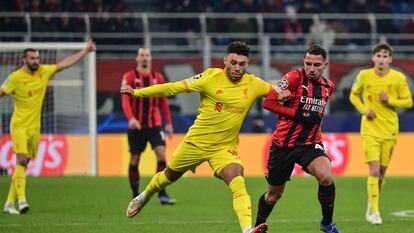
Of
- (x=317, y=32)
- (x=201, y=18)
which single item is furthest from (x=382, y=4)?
(x=201, y=18)

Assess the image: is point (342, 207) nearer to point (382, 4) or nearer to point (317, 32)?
point (317, 32)

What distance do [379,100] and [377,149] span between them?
2.25 feet

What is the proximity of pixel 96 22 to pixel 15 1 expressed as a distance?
2.57 metres

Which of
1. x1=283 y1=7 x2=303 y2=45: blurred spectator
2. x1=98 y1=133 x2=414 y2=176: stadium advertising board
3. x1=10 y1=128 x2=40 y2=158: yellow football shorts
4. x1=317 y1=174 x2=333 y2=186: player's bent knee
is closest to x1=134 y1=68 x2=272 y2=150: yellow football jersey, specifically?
x1=317 y1=174 x2=333 y2=186: player's bent knee

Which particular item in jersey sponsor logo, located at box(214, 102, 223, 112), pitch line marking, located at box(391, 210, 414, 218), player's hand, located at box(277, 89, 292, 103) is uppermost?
player's hand, located at box(277, 89, 292, 103)

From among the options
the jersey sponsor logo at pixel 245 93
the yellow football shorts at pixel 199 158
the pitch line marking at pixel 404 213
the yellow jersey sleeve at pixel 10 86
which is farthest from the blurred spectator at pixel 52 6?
the jersey sponsor logo at pixel 245 93

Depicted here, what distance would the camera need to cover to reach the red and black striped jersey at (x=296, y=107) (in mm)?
10000

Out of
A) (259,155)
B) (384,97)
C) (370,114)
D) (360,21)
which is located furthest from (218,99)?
(360,21)

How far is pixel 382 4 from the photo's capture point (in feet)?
91.0

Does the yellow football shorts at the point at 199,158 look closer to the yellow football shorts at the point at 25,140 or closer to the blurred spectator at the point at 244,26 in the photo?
the yellow football shorts at the point at 25,140

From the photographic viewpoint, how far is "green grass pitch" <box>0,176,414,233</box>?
11492mm

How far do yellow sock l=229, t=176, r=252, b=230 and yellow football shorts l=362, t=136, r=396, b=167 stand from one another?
11.5ft

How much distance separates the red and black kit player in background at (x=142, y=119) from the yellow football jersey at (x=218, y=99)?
4.59 m

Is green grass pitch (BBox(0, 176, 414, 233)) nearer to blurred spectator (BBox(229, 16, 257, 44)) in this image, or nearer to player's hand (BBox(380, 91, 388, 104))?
player's hand (BBox(380, 91, 388, 104))
